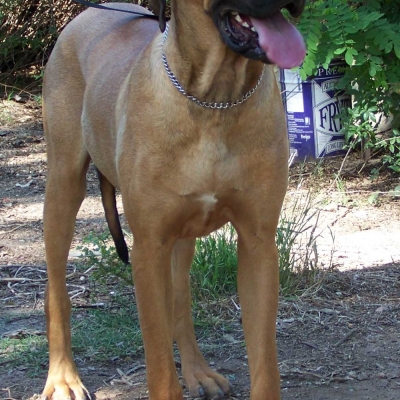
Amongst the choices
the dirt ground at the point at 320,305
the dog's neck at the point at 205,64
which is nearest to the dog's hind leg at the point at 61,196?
the dirt ground at the point at 320,305

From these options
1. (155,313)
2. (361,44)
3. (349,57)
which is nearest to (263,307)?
(155,313)

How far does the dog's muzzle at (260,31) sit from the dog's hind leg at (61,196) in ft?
4.35

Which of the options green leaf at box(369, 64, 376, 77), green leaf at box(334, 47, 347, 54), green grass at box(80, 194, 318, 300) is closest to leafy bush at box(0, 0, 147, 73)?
green leaf at box(334, 47, 347, 54)

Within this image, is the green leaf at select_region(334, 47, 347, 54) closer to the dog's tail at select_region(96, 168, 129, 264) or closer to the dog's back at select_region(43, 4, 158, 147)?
the dog's back at select_region(43, 4, 158, 147)

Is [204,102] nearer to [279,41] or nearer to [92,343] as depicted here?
[279,41]

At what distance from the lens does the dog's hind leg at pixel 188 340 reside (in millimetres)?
3555

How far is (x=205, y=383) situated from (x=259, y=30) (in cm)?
176

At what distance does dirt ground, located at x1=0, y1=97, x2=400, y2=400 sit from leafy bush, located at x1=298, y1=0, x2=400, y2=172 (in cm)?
64

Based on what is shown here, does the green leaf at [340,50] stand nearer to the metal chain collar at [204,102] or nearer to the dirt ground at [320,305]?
the dirt ground at [320,305]

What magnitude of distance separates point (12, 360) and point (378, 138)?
3.97 meters

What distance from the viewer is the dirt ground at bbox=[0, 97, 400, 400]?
3586 mm

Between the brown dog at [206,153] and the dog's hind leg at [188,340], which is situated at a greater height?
the brown dog at [206,153]

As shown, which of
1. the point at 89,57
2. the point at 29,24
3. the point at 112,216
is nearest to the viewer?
the point at 89,57

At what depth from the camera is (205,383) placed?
356 cm
